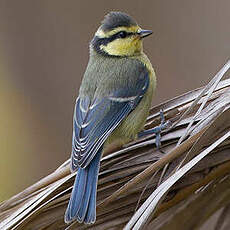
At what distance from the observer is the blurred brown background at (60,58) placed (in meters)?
4.70

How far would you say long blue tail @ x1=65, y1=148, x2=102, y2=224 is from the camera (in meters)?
2.11

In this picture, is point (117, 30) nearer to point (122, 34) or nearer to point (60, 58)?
point (122, 34)

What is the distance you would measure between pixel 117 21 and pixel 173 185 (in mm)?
1549

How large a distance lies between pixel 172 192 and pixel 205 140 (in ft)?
0.78

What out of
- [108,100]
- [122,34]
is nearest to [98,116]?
[108,100]

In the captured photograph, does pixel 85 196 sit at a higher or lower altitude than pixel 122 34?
lower

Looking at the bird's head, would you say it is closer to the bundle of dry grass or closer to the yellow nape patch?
the yellow nape patch

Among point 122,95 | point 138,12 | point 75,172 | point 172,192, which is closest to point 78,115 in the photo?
point 122,95

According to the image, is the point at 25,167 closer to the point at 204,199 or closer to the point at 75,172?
the point at 75,172

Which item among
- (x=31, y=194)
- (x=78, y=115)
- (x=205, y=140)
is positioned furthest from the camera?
(x=78, y=115)

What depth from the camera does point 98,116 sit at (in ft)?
9.71

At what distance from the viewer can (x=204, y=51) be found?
473 centimetres

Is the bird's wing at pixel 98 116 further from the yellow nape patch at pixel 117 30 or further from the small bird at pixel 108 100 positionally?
the yellow nape patch at pixel 117 30

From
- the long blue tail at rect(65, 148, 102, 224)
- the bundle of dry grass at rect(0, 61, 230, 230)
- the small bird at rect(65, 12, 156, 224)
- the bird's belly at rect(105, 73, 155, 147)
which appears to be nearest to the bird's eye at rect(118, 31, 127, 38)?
the small bird at rect(65, 12, 156, 224)
